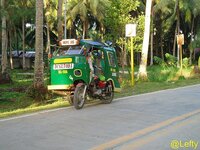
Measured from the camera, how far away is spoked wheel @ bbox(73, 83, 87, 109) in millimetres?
12172

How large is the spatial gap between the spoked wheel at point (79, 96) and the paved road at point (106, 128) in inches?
8.0

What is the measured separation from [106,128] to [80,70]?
364cm

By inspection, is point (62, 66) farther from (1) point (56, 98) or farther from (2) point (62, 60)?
(1) point (56, 98)

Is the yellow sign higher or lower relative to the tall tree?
lower

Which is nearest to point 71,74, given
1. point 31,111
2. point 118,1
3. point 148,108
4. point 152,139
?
point 31,111

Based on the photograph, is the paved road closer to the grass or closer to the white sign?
the grass

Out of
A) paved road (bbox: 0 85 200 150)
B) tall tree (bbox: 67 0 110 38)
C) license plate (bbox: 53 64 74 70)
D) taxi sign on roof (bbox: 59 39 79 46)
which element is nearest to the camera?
paved road (bbox: 0 85 200 150)

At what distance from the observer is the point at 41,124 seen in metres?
9.60

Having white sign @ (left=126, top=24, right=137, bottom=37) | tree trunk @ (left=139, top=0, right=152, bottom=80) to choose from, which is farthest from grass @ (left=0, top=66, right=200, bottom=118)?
white sign @ (left=126, top=24, right=137, bottom=37)

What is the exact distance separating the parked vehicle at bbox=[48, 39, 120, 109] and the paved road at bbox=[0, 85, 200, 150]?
55cm

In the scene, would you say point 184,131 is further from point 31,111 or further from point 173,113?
point 31,111

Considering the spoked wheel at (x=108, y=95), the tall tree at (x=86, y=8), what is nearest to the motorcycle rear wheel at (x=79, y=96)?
the spoked wheel at (x=108, y=95)

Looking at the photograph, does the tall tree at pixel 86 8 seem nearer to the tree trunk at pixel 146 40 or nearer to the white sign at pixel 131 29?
the tree trunk at pixel 146 40

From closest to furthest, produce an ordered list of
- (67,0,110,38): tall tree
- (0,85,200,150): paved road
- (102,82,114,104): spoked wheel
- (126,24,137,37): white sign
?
(0,85,200,150): paved road
(102,82,114,104): spoked wheel
(126,24,137,37): white sign
(67,0,110,38): tall tree
